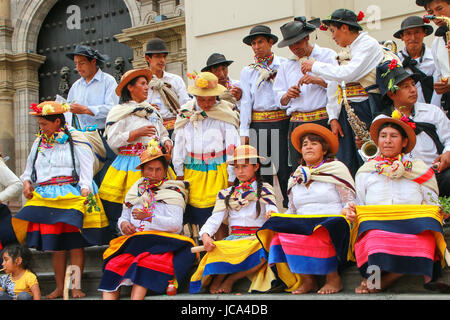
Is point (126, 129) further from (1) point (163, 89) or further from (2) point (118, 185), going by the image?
(1) point (163, 89)

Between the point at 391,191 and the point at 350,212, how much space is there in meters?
0.35

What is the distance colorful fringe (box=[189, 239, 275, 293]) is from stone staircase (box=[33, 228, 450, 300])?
0.50 feet

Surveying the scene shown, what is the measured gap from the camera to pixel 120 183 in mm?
5980

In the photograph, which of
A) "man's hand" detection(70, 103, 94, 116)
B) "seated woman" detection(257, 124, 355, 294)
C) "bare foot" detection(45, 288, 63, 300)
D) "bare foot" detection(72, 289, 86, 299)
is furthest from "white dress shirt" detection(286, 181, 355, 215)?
"man's hand" detection(70, 103, 94, 116)

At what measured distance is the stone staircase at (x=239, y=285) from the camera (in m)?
4.32

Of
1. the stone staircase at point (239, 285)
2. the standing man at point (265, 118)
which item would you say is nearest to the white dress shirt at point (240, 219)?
the stone staircase at point (239, 285)

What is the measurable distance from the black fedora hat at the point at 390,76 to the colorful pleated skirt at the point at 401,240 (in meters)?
1.13

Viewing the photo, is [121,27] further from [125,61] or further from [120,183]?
[120,183]

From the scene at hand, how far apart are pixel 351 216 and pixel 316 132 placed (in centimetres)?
75

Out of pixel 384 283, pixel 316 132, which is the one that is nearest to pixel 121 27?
pixel 316 132

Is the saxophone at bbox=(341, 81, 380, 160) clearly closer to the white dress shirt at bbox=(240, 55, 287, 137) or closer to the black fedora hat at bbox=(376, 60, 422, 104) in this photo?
the black fedora hat at bbox=(376, 60, 422, 104)

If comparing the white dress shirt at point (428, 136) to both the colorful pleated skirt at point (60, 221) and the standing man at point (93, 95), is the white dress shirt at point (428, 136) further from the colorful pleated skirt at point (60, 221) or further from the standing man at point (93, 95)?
the standing man at point (93, 95)

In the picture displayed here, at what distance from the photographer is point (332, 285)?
4.61 m

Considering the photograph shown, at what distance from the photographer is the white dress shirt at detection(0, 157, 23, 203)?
19.7ft
